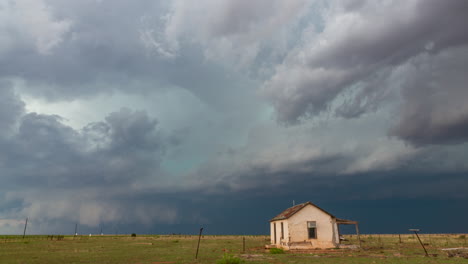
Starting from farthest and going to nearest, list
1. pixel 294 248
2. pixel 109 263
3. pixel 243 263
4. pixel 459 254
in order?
pixel 294 248, pixel 459 254, pixel 109 263, pixel 243 263

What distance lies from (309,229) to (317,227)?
105 cm

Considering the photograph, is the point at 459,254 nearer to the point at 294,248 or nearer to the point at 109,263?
the point at 294,248

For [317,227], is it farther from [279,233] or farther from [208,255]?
[208,255]

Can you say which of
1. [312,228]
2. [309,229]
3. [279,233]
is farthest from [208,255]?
[312,228]

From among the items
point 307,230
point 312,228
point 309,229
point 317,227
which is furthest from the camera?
point 312,228

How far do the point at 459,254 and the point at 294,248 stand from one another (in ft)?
54.2

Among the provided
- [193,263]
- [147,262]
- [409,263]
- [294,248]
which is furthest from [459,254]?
[147,262]

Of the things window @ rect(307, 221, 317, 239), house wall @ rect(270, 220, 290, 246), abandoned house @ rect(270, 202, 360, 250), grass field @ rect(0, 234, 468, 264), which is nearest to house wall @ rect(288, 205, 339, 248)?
abandoned house @ rect(270, 202, 360, 250)

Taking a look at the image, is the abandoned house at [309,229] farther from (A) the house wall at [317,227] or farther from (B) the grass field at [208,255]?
(B) the grass field at [208,255]

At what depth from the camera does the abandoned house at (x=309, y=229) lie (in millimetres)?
42312

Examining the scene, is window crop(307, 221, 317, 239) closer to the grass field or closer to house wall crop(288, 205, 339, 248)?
house wall crop(288, 205, 339, 248)

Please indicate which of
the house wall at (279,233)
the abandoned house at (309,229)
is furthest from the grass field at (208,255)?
the house wall at (279,233)

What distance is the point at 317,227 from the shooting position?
4322 cm

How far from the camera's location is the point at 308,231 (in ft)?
141
